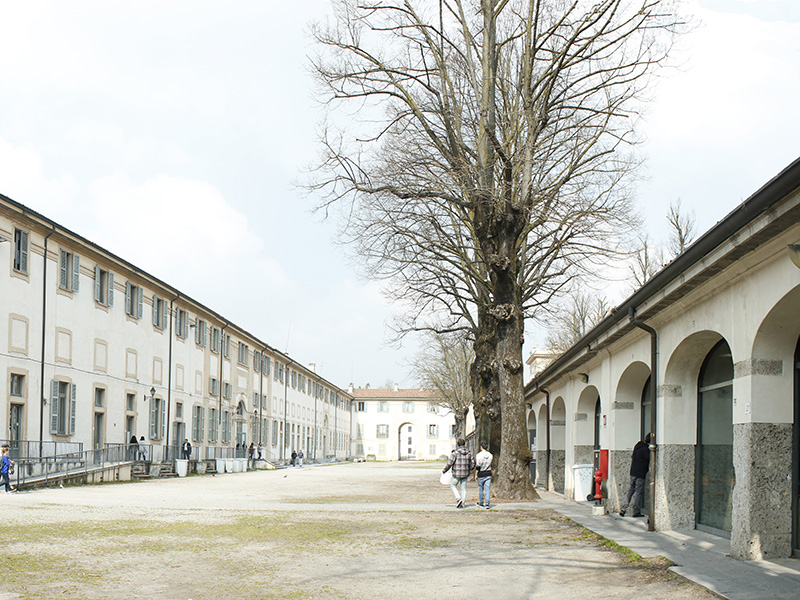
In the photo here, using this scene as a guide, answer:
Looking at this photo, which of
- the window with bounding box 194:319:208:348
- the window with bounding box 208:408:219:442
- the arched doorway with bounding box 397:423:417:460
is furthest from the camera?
the arched doorway with bounding box 397:423:417:460

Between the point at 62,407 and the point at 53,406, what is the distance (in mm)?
999

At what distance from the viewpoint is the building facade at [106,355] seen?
89.8ft

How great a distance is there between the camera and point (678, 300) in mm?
12625

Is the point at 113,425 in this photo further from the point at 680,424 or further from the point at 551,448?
the point at 680,424

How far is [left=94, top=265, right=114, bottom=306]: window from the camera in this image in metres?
33.5

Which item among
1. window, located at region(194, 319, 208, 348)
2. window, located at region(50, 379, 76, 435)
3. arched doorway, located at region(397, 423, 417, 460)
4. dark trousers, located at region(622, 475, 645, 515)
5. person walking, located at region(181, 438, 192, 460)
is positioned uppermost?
window, located at region(194, 319, 208, 348)

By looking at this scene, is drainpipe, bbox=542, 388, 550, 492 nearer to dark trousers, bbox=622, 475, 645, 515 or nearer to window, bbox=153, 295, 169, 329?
dark trousers, bbox=622, 475, 645, 515

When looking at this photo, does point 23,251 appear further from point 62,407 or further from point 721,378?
point 721,378

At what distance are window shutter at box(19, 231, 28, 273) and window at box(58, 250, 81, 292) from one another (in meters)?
2.55

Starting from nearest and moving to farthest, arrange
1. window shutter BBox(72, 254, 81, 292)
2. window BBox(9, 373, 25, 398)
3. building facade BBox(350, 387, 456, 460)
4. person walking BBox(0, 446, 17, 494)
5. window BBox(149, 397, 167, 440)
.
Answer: person walking BBox(0, 446, 17, 494) → window BBox(9, 373, 25, 398) → window shutter BBox(72, 254, 81, 292) → window BBox(149, 397, 167, 440) → building facade BBox(350, 387, 456, 460)

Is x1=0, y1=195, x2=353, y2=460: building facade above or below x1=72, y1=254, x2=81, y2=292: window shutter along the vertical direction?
below

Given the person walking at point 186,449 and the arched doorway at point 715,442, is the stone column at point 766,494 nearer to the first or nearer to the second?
the arched doorway at point 715,442

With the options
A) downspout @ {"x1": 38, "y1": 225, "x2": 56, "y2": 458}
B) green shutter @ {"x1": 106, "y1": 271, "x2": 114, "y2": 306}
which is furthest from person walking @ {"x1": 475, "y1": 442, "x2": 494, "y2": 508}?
green shutter @ {"x1": 106, "y1": 271, "x2": 114, "y2": 306}

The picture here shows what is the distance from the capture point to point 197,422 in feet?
156
